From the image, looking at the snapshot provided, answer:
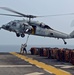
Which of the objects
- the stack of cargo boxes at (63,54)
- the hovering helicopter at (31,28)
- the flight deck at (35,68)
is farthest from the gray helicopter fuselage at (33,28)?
the flight deck at (35,68)

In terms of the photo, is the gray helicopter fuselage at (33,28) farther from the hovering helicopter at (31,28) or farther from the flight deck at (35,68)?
the flight deck at (35,68)

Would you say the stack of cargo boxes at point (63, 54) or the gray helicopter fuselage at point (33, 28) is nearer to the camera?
the stack of cargo boxes at point (63, 54)

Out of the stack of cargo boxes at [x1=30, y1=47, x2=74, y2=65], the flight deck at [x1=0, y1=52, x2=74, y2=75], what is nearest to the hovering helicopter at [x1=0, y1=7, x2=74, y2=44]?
the stack of cargo boxes at [x1=30, y1=47, x2=74, y2=65]

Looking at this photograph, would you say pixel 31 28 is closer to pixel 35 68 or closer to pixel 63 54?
pixel 63 54

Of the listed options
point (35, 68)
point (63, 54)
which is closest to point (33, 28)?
point (63, 54)

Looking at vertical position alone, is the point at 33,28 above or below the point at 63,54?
above

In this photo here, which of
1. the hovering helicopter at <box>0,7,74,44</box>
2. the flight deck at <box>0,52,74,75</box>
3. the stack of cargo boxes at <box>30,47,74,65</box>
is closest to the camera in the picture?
the flight deck at <box>0,52,74,75</box>

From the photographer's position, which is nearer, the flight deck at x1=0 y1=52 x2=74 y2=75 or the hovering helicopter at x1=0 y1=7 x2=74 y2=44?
the flight deck at x1=0 y1=52 x2=74 y2=75

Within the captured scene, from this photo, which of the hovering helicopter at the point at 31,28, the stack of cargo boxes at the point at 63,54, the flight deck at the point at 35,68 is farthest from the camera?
the hovering helicopter at the point at 31,28

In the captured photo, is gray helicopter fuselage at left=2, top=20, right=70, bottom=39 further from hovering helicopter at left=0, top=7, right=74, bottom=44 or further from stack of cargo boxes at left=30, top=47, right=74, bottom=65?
stack of cargo boxes at left=30, top=47, right=74, bottom=65

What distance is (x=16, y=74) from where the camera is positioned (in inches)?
722

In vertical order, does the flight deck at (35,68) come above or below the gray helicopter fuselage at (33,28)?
below

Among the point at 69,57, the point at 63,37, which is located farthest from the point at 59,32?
the point at 69,57

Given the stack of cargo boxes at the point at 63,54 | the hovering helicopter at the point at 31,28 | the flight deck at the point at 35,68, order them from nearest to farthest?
the flight deck at the point at 35,68 → the stack of cargo boxes at the point at 63,54 → the hovering helicopter at the point at 31,28
